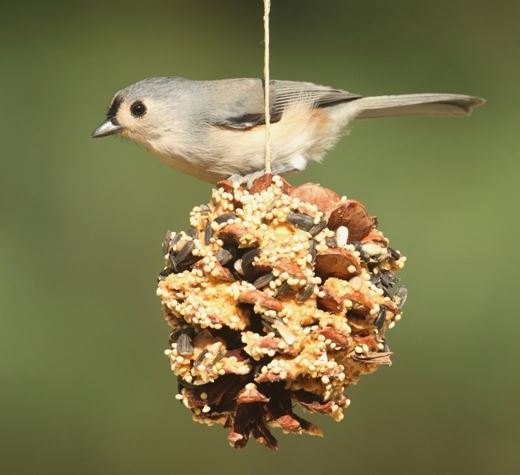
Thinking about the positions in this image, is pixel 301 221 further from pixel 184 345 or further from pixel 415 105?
pixel 415 105

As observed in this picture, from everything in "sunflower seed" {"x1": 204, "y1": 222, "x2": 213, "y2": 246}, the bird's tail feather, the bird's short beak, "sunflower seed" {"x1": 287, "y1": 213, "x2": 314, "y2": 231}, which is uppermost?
the bird's tail feather

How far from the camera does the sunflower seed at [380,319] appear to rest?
195 centimetres

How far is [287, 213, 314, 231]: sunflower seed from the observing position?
6.25ft

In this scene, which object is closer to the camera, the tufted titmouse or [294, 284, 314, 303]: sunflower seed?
[294, 284, 314, 303]: sunflower seed

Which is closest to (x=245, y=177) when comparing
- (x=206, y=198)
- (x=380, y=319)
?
(x=380, y=319)

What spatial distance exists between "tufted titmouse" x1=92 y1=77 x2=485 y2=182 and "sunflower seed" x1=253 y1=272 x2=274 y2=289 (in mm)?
667

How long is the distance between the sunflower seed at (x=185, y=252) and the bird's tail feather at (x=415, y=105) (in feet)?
3.48

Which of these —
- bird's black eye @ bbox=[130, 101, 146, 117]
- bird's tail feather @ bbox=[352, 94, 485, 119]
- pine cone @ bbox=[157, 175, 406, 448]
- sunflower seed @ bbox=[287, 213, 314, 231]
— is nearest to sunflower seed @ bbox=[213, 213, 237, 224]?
pine cone @ bbox=[157, 175, 406, 448]

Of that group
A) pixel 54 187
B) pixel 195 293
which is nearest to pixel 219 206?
pixel 195 293

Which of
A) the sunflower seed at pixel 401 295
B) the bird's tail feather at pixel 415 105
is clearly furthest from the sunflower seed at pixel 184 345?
the bird's tail feather at pixel 415 105

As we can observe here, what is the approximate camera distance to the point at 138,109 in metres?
2.59

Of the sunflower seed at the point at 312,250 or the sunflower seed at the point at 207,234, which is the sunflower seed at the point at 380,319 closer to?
the sunflower seed at the point at 312,250

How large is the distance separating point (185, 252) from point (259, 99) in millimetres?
789

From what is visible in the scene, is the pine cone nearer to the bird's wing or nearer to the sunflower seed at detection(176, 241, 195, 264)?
the sunflower seed at detection(176, 241, 195, 264)
